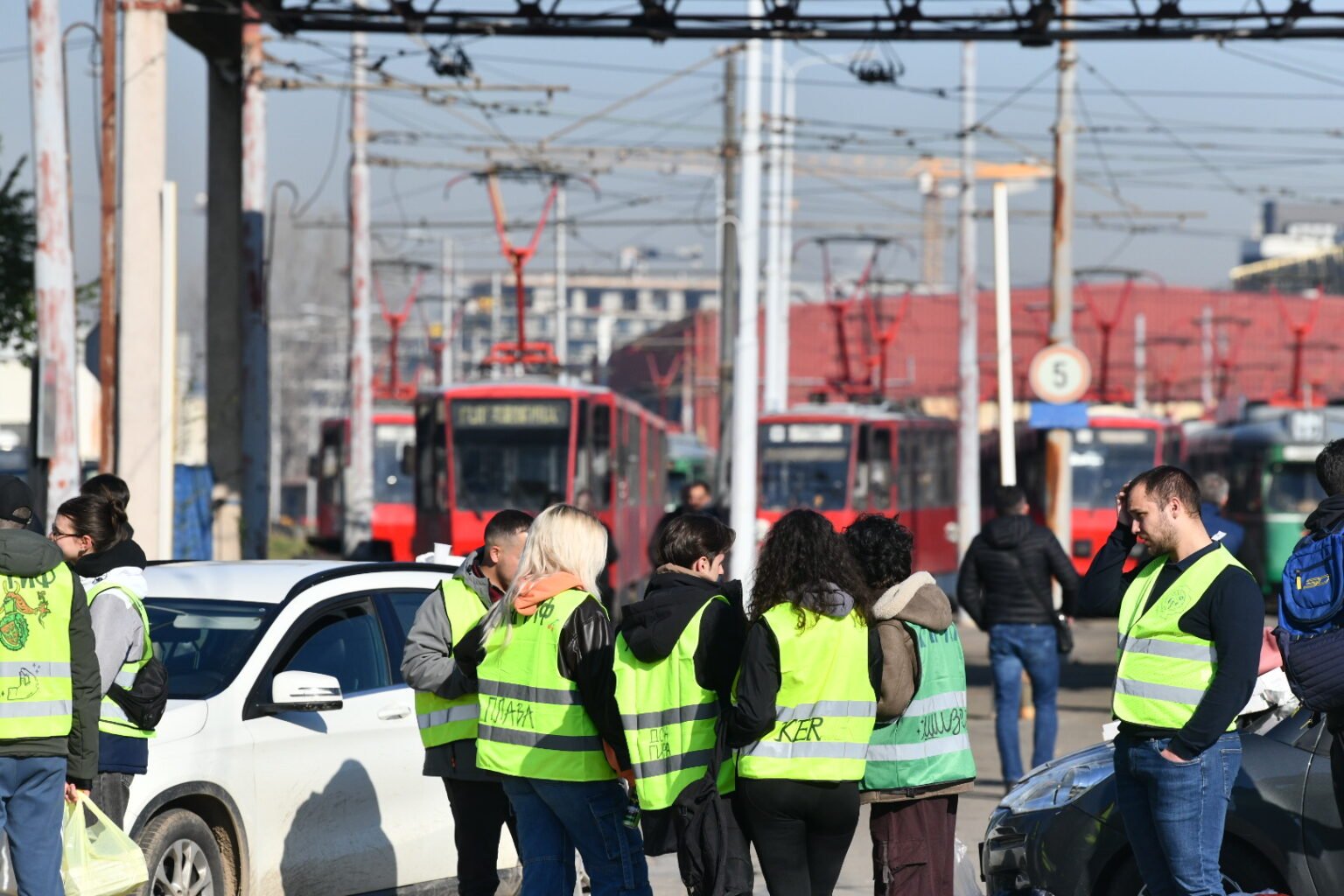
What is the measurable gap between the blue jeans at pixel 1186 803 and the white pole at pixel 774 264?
84.6 ft

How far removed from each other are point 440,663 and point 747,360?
13.5m

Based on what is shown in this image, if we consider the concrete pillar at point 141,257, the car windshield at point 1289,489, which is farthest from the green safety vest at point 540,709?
the car windshield at point 1289,489

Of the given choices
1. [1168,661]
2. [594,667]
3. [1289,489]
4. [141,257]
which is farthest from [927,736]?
[1289,489]

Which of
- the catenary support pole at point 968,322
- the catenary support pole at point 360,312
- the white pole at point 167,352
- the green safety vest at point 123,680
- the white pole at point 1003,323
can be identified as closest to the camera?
the green safety vest at point 123,680

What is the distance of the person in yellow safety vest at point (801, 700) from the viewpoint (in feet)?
19.0

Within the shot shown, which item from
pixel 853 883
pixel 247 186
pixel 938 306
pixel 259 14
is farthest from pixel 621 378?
pixel 853 883

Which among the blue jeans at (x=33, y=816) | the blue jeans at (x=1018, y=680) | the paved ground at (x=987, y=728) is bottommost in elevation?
the paved ground at (x=987, y=728)

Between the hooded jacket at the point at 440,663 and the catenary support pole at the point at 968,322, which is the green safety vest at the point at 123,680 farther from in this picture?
the catenary support pole at the point at 968,322

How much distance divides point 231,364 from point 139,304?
456 centimetres

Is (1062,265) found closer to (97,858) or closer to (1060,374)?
(1060,374)

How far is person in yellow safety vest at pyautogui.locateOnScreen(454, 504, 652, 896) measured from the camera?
6031mm

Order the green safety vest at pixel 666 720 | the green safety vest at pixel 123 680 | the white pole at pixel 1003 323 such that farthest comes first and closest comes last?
the white pole at pixel 1003 323
the green safety vest at pixel 123 680
the green safety vest at pixel 666 720

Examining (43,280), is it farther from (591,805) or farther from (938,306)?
(938,306)

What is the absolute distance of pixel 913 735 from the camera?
21.2 feet
